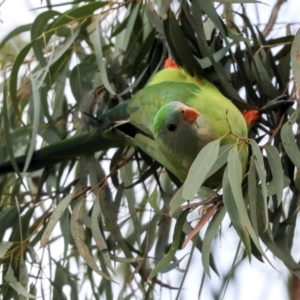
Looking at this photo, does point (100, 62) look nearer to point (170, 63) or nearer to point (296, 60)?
point (170, 63)

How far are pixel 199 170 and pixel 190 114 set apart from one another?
0.28 m

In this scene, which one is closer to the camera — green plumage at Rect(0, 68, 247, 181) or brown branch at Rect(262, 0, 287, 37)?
green plumage at Rect(0, 68, 247, 181)

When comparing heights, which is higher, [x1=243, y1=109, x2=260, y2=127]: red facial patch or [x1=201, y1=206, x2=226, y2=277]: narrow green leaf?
[x1=243, y1=109, x2=260, y2=127]: red facial patch

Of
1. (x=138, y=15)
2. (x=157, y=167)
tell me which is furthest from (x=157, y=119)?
(x=138, y=15)

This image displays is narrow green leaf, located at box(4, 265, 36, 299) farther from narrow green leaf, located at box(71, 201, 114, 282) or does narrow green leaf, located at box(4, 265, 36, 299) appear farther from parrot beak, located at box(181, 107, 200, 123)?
parrot beak, located at box(181, 107, 200, 123)

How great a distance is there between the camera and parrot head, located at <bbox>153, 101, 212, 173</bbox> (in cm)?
123

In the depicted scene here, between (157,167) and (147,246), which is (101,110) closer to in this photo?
(157,167)

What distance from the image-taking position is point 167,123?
124 centimetres

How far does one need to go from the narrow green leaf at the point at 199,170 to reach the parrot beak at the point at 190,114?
0.22m

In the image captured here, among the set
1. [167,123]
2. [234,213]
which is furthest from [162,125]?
[234,213]

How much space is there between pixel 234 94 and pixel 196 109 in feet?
0.31

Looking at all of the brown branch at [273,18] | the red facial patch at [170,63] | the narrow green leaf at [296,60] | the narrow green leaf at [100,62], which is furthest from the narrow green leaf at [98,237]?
the brown branch at [273,18]

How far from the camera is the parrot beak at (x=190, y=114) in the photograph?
4.05ft

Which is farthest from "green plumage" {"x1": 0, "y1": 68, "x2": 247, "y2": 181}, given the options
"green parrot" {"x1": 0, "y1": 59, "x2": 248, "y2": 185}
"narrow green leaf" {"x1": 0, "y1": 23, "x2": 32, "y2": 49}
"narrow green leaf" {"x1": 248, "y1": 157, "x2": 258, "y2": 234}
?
"narrow green leaf" {"x1": 0, "y1": 23, "x2": 32, "y2": 49}
